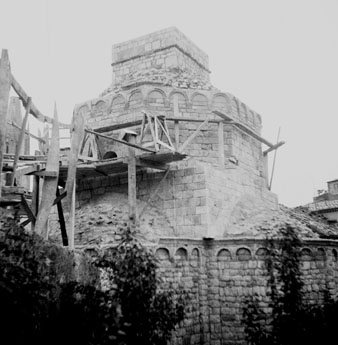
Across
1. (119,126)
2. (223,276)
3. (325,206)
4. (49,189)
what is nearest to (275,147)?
(119,126)

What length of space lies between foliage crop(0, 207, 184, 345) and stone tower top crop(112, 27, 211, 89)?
32.0 feet

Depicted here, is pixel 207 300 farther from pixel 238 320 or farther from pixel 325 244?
pixel 325 244

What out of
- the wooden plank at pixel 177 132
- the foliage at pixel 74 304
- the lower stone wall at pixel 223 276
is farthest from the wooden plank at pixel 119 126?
the foliage at pixel 74 304

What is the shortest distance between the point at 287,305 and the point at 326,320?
1086mm

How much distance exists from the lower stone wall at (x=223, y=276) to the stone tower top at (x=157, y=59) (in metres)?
5.87

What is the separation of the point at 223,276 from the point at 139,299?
5968 millimetres

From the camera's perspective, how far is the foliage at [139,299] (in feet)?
16.4

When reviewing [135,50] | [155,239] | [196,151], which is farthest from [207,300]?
[135,50]

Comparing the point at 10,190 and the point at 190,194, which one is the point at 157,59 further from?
the point at 10,190

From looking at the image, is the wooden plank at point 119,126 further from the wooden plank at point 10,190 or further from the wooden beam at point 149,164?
the wooden plank at point 10,190

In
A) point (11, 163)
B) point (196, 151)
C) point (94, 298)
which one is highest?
point (196, 151)

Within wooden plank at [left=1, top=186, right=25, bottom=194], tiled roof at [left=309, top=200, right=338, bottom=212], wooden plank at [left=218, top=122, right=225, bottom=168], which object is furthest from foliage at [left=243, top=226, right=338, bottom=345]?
tiled roof at [left=309, top=200, right=338, bottom=212]

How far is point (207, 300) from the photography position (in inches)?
423

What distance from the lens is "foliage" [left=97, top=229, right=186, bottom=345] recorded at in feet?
16.4
